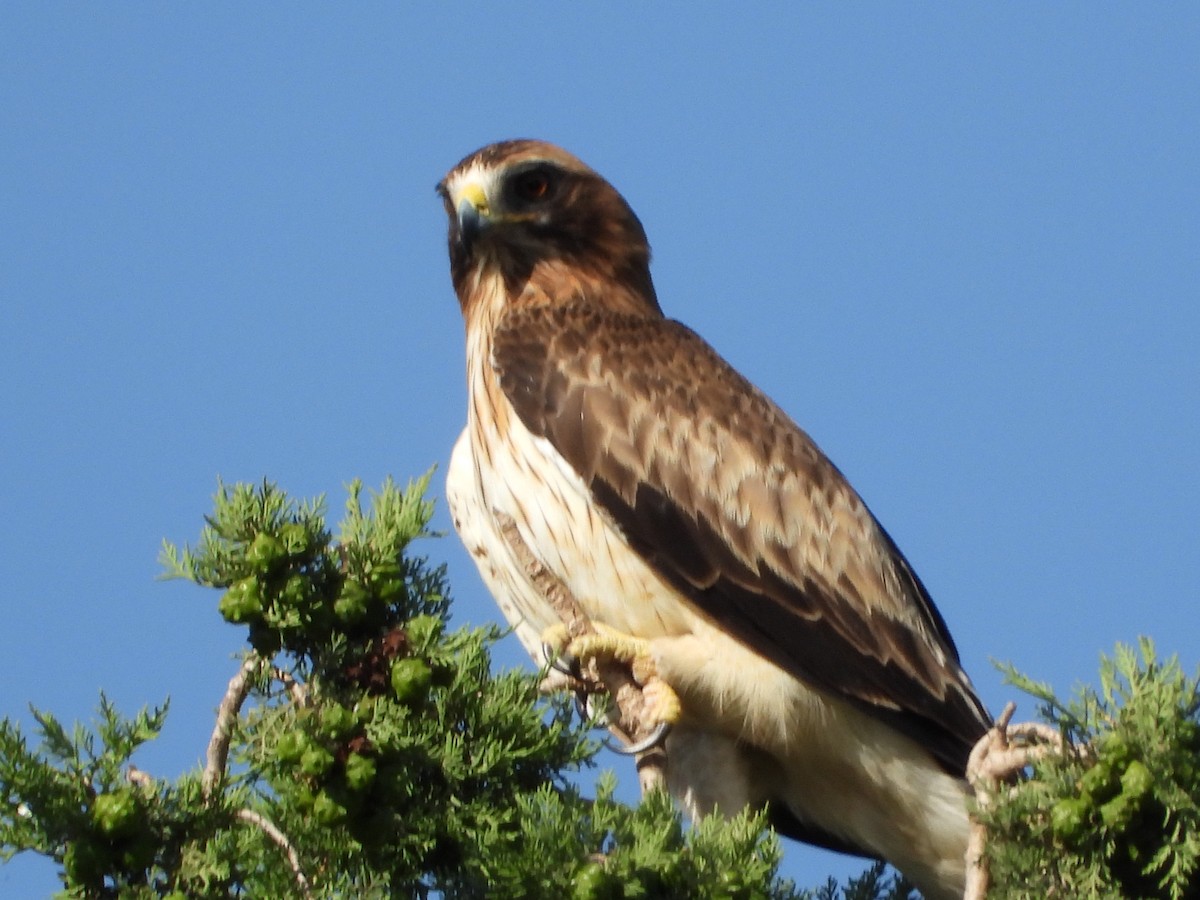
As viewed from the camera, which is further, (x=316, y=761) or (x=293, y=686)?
(x=293, y=686)

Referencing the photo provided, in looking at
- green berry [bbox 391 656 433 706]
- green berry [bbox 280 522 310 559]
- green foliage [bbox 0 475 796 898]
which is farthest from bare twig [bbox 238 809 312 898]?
green berry [bbox 280 522 310 559]

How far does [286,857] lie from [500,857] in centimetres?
62

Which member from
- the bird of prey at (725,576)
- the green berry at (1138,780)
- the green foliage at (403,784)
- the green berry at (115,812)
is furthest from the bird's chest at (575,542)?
the green berry at (1138,780)

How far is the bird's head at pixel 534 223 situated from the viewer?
6.91 meters

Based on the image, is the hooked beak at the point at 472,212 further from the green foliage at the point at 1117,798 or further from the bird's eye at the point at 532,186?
the green foliage at the point at 1117,798

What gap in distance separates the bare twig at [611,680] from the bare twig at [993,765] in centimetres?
115

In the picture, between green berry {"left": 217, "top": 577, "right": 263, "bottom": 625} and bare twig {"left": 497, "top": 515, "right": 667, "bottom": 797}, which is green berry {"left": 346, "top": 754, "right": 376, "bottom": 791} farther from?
bare twig {"left": 497, "top": 515, "right": 667, "bottom": 797}

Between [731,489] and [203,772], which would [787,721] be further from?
[203,772]

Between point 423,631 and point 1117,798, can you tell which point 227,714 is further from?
point 1117,798

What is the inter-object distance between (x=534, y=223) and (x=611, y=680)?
2.42m

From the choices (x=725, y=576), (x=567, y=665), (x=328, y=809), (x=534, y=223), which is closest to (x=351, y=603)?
(x=328, y=809)

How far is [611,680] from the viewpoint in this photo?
5.34m

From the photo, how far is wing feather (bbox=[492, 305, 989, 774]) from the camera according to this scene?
5625mm

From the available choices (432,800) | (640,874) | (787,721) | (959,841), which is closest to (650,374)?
(787,721)
